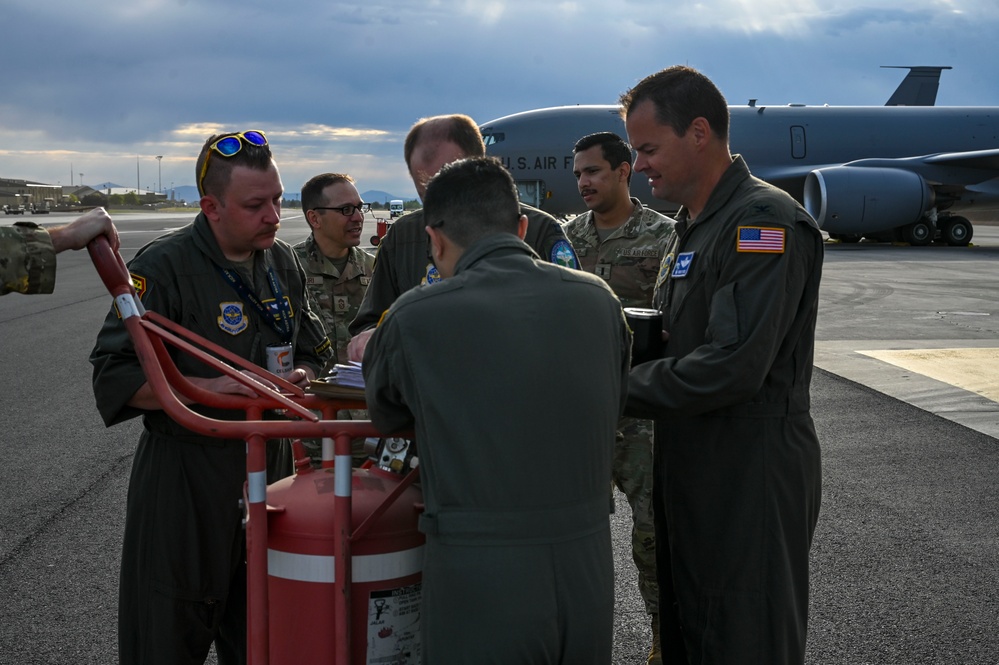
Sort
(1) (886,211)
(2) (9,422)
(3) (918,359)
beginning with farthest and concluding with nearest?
(1) (886,211)
(3) (918,359)
(2) (9,422)

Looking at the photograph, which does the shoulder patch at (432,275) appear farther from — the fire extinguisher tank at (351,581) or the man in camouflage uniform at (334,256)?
the man in camouflage uniform at (334,256)

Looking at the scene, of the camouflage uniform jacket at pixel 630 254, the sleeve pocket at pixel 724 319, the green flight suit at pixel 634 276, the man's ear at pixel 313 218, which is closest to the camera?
the sleeve pocket at pixel 724 319

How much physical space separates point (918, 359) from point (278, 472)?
9021mm

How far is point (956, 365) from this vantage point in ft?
32.7

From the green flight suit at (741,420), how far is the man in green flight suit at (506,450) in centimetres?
77

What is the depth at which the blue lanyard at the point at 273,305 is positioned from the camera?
304cm

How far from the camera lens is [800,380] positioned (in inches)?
112

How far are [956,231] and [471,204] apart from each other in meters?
31.1

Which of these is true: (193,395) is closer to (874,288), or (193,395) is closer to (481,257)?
(481,257)

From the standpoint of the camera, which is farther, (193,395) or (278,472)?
(278,472)

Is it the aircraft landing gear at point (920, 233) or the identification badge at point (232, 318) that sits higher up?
the aircraft landing gear at point (920, 233)

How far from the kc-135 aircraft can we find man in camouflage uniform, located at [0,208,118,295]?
935 inches

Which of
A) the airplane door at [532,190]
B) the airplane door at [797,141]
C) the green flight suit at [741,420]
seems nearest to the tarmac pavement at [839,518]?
the green flight suit at [741,420]

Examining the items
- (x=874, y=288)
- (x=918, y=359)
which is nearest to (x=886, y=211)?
(x=874, y=288)
